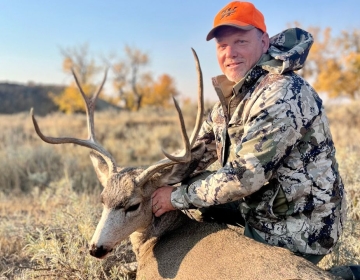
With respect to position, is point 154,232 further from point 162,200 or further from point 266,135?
point 266,135

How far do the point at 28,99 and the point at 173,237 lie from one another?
46.8 metres

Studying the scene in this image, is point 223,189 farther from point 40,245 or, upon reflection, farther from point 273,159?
point 40,245

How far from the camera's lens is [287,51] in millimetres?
3158

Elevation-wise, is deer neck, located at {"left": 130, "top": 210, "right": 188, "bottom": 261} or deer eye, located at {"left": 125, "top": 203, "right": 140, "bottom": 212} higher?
deer eye, located at {"left": 125, "top": 203, "right": 140, "bottom": 212}

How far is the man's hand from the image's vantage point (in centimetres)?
327

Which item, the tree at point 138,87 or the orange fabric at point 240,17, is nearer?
the orange fabric at point 240,17

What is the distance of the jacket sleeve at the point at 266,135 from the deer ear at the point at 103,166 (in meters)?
0.85

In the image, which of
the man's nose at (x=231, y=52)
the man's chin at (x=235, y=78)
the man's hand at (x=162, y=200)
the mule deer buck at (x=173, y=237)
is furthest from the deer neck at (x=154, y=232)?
the man's nose at (x=231, y=52)

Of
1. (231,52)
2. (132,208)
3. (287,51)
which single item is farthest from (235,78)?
(132,208)

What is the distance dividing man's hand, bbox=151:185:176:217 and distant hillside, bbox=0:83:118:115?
1625 inches

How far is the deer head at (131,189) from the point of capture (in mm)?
3004

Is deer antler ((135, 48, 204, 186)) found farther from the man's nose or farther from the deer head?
the man's nose

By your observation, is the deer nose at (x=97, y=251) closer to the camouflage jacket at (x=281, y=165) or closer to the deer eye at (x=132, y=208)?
the deer eye at (x=132, y=208)

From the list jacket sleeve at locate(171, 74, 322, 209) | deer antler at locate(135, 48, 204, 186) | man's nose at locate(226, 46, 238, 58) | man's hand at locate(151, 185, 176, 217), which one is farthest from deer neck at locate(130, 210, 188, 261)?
man's nose at locate(226, 46, 238, 58)
